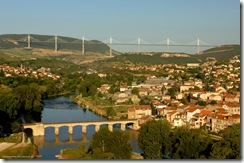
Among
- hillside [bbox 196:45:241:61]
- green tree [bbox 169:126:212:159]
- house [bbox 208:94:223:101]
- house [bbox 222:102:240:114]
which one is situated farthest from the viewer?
hillside [bbox 196:45:241:61]

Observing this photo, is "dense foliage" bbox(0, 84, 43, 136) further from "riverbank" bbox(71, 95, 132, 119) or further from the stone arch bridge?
"riverbank" bbox(71, 95, 132, 119)

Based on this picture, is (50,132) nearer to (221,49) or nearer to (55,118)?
(55,118)

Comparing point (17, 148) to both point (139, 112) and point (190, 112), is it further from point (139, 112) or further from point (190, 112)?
point (139, 112)

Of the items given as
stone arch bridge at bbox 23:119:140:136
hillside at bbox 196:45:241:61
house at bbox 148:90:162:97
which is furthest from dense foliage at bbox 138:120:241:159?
hillside at bbox 196:45:241:61

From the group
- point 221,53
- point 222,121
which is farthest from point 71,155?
point 221,53

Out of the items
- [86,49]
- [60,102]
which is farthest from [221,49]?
[60,102]

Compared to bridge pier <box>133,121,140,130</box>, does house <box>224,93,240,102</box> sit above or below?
above
